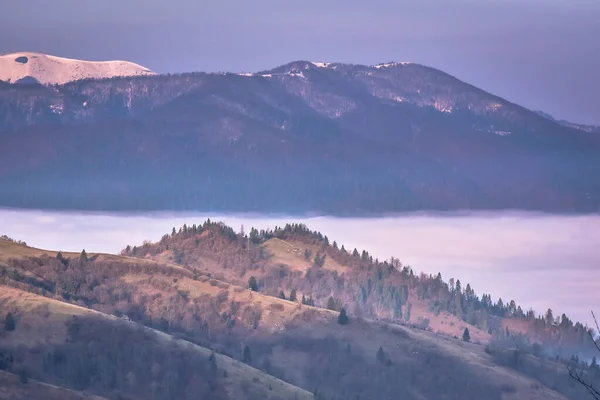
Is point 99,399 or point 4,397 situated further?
point 99,399

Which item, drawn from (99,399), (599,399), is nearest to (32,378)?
(99,399)

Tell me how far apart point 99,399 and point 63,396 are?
311 inches

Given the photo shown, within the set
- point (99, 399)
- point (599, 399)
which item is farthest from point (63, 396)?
point (599, 399)

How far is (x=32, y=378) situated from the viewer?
200 metres

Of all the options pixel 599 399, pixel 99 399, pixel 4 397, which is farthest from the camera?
pixel 99 399

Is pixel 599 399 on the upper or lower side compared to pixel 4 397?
upper

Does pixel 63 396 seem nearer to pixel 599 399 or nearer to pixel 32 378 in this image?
pixel 32 378

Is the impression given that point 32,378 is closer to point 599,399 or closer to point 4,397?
point 4,397

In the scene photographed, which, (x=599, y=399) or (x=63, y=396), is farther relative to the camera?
(x=63, y=396)

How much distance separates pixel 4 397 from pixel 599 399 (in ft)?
418

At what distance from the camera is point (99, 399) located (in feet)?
655

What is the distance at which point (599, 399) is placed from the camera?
6719 cm

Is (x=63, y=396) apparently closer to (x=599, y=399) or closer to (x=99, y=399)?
(x=99, y=399)

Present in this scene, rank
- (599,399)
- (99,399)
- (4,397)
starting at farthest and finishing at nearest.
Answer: (99,399)
(4,397)
(599,399)
